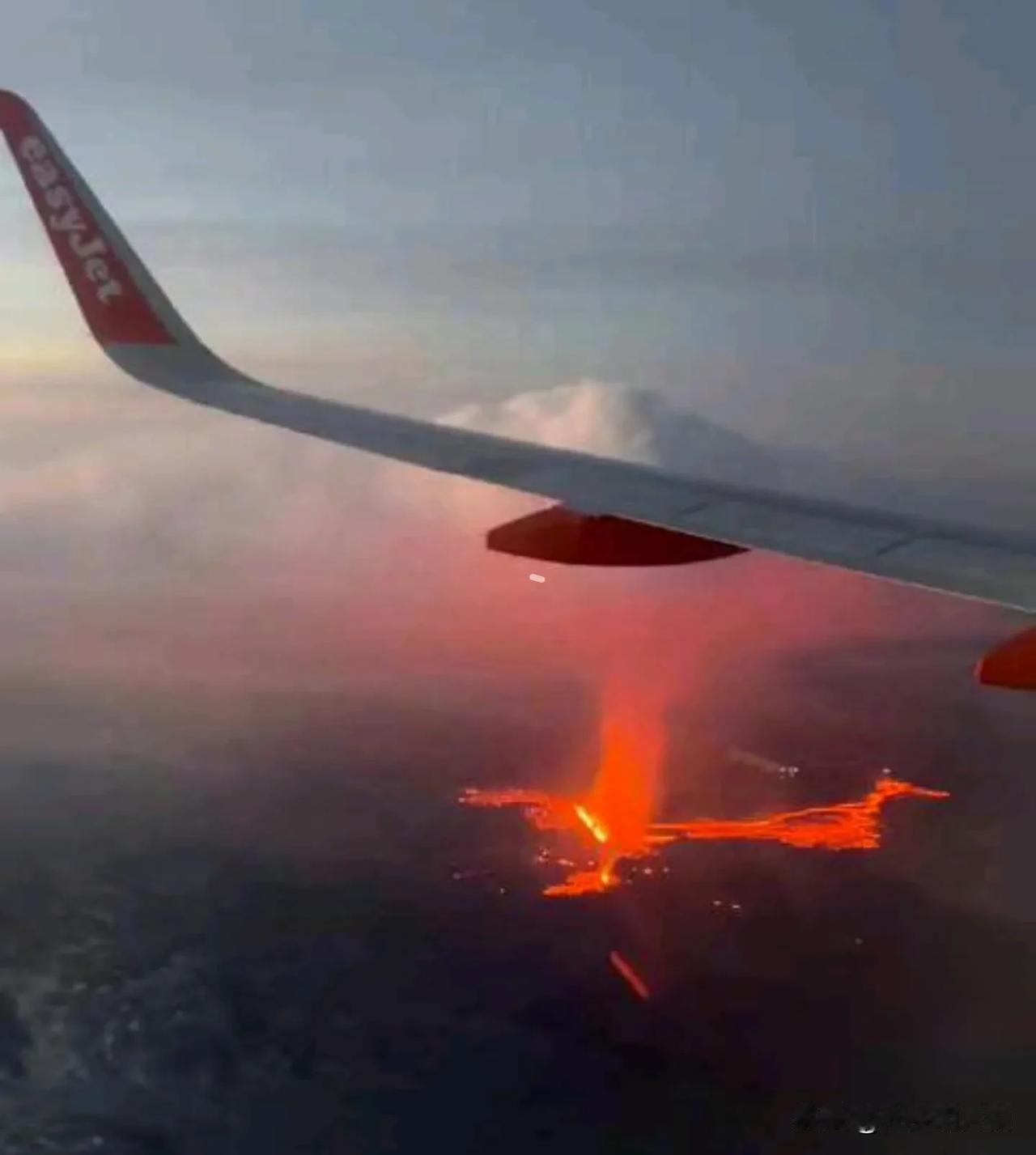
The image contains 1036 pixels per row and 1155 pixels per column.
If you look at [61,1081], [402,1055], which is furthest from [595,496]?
[61,1081]

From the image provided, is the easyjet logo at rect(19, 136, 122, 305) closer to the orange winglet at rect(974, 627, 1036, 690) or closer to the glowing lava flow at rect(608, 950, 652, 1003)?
the orange winglet at rect(974, 627, 1036, 690)

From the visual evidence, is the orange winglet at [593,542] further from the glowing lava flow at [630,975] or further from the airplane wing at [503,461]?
the glowing lava flow at [630,975]

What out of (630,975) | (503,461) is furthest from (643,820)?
(503,461)

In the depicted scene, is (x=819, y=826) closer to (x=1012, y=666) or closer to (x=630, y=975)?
(x=630, y=975)

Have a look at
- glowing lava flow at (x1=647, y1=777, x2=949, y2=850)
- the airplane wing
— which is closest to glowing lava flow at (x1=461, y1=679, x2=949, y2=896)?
glowing lava flow at (x1=647, y1=777, x2=949, y2=850)

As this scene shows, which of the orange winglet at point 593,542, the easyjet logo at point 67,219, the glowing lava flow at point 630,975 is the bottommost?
the glowing lava flow at point 630,975

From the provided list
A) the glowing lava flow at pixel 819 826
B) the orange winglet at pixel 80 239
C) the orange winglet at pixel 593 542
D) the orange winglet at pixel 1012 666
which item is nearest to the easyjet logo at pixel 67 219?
the orange winglet at pixel 80 239
